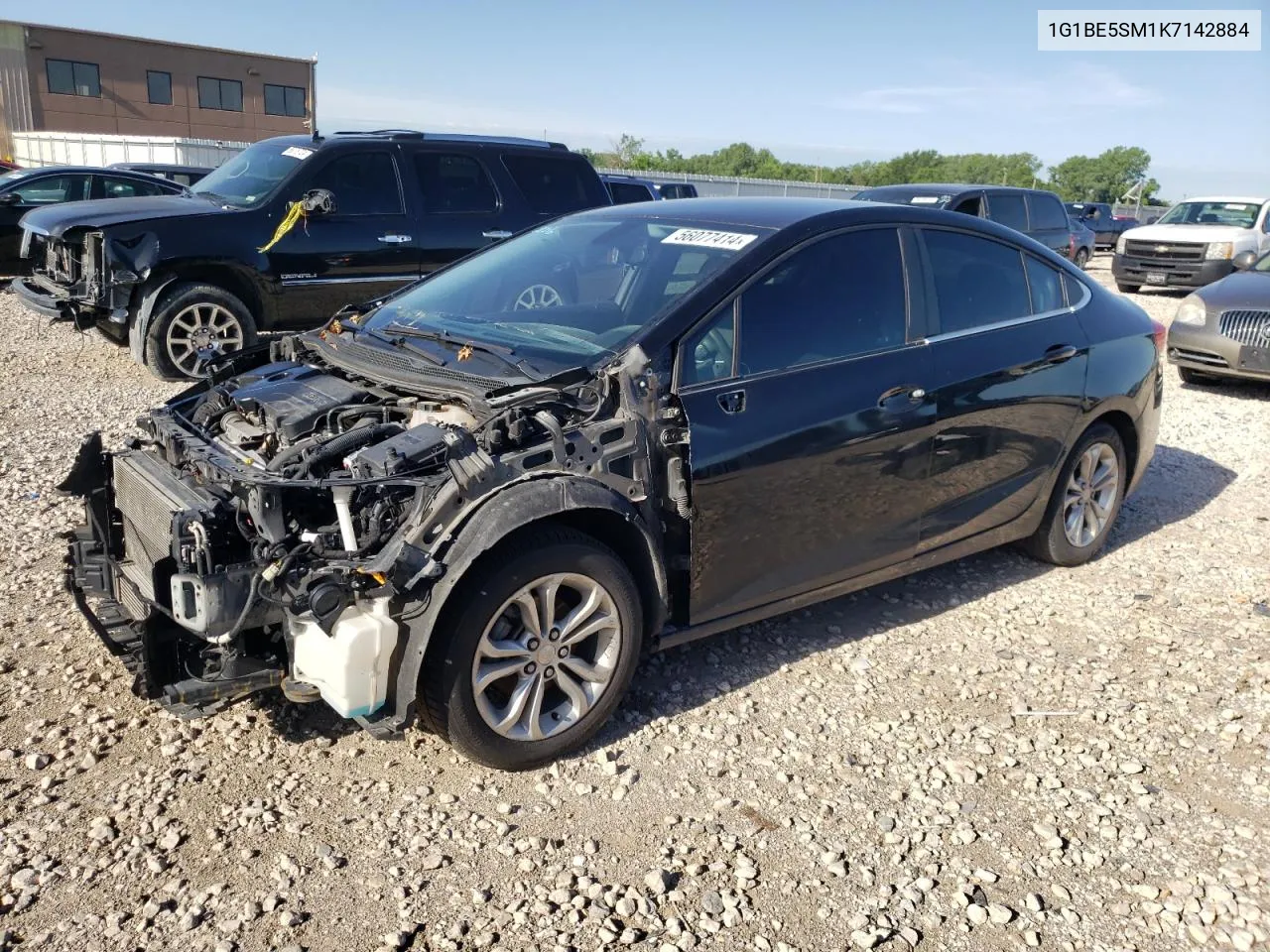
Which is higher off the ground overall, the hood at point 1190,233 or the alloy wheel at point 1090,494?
the hood at point 1190,233

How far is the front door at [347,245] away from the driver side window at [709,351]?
5756 millimetres

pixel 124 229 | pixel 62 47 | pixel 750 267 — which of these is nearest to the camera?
pixel 750 267

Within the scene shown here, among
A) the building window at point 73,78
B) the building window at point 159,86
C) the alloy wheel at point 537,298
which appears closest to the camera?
the alloy wheel at point 537,298

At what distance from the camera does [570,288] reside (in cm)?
424

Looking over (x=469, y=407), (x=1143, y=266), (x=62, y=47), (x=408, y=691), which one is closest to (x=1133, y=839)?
(x=408, y=691)

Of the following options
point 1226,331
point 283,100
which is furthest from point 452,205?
point 283,100

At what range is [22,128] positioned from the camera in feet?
138

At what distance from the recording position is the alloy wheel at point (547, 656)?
329cm

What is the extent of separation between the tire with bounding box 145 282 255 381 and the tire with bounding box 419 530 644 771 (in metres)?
5.76

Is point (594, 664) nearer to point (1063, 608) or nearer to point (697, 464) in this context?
point (697, 464)

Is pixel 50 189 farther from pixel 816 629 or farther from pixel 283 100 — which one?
pixel 283 100

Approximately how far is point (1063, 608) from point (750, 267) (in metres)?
2.43

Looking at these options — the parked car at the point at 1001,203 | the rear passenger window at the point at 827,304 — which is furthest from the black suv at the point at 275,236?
the parked car at the point at 1001,203

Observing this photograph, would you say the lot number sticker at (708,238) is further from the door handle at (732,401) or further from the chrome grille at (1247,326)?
the chrome grille at (1247,326)
